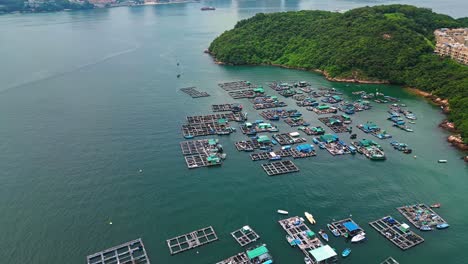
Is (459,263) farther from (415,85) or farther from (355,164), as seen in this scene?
(415,85)

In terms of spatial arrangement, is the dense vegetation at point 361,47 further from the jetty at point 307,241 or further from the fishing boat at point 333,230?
the jetty at point 307,241

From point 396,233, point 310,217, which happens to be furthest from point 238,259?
point 396,233

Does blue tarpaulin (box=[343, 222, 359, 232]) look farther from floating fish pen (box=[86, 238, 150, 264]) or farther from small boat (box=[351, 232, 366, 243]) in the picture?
floating fish pen (box=[86, 238, 150, 264])

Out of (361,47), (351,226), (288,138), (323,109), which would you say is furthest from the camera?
(361,47)

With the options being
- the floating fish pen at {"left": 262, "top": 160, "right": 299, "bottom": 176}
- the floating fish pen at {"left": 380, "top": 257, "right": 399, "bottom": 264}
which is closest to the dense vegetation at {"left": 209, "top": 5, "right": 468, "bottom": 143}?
the floating fish pen at {"left": 262, "top": 160, "right": 299, "bottom": 176}

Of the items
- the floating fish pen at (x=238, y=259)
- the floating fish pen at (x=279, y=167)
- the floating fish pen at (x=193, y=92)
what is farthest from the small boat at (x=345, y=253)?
the floating fish pen at (x=193, y=92)

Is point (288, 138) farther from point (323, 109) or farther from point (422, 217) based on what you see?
point (422, 217)
